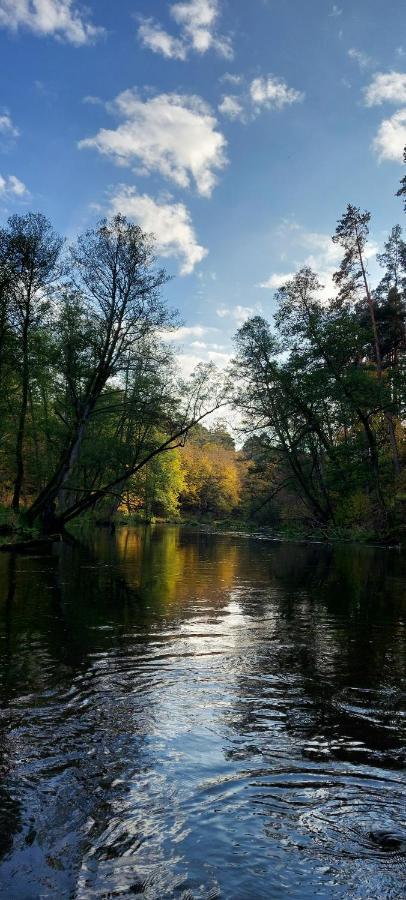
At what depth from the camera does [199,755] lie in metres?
4.65

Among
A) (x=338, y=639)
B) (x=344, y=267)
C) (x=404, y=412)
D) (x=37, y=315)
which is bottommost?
(x=338, y=639)

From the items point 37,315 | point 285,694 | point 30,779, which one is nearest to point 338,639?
point 285,694

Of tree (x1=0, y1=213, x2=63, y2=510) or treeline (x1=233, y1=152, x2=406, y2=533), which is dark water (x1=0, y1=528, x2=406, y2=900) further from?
treeline (x1=233, y1=152, x2=406, y2=533)

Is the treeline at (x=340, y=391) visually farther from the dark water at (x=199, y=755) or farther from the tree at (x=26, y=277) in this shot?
the dark water at (x=199, y=755)

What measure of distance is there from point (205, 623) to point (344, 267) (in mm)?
33049

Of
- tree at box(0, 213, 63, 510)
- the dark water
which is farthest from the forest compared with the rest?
the dark water

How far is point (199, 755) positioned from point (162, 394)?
89.9 ft

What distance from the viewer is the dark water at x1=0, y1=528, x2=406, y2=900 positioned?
3107mm

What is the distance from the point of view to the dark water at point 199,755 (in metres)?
3.11

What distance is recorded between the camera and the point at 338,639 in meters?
9.19

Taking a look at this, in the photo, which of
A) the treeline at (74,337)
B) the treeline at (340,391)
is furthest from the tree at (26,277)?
the treeline at (340,391)

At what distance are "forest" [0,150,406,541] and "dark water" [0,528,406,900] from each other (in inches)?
669

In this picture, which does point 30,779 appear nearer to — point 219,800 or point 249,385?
point 219,800

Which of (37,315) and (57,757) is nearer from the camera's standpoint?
(57,757)
